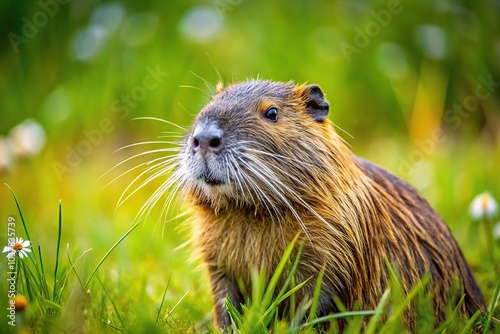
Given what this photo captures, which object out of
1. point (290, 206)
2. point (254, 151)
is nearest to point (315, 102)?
point (254, 151)

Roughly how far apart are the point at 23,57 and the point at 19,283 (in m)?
3.85

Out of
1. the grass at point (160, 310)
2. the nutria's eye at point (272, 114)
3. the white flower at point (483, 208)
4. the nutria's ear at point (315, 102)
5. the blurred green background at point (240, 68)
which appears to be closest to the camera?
the grass at point (160, 310)

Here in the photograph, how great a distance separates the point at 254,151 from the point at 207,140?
7.7 inches

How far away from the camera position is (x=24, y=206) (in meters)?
5.26

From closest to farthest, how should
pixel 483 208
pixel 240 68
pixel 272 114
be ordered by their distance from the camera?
pixel 272 114
pixel 483 208
pixel 240 68

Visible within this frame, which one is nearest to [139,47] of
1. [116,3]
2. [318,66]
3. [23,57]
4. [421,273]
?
[116,3]

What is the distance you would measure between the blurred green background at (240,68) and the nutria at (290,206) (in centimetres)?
268

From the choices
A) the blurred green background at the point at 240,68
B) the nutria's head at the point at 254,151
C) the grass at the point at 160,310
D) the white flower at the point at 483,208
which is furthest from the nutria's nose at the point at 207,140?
the blurred green background at the point at 240,68

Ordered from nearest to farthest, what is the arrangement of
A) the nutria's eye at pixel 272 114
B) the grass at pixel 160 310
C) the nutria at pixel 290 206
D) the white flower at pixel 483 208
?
the grass at pixel 160 310 < the nutria at pixel 290 206 < the nutria's eye at pixel 272 114 < the white flower at pixel 483 208

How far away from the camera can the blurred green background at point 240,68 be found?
20.3 ft

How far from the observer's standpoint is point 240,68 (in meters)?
6.44

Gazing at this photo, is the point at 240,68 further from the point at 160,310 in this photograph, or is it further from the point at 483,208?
the point at 160,310

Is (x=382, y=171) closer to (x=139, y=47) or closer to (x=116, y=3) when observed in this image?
(x=139, y=47)

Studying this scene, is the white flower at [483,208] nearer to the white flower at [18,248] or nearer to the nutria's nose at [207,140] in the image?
the nutria's nose at [207,140]
